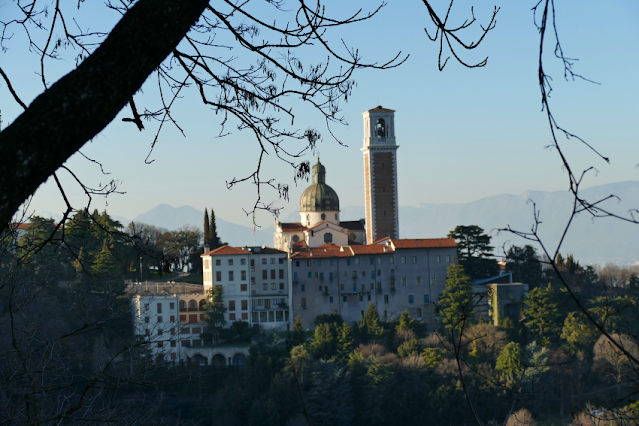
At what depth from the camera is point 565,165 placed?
8.04ft

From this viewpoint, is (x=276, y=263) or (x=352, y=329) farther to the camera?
(x=276, y=263)

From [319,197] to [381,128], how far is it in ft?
23.6

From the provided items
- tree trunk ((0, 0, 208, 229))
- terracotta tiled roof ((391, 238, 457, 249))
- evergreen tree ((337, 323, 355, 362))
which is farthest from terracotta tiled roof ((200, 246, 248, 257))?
tree trunk ((0, 0, 208, 229))

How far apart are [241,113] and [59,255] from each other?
144 ft

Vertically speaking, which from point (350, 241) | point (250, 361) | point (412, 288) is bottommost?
point (250, 361)

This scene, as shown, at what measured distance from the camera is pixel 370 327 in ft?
142

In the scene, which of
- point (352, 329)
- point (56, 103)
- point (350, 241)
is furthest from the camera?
point (350, 241)

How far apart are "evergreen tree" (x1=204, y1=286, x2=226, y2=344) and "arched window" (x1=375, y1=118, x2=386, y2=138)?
18864 mm

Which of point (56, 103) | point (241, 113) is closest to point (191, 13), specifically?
point (56, 103)

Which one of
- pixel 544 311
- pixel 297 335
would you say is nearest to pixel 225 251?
pixel 297 335

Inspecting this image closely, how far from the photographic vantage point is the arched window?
2174 inches

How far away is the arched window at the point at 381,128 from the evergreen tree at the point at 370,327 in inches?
634

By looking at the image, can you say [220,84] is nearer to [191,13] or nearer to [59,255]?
[191,13]

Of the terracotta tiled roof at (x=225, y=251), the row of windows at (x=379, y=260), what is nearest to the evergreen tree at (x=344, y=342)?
the row of windows at (x=379, y=260)
